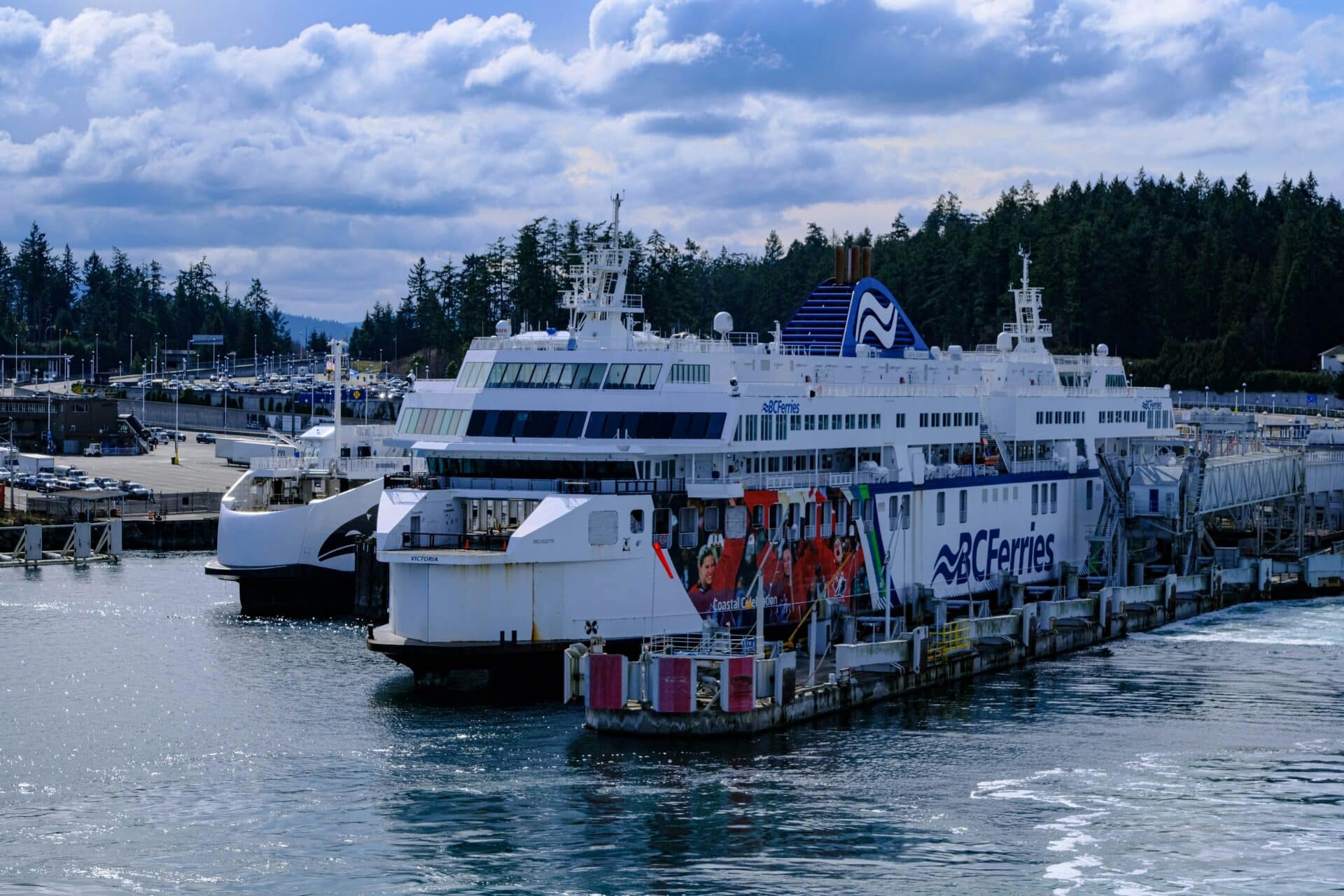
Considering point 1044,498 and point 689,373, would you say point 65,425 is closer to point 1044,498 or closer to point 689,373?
point 1044,498

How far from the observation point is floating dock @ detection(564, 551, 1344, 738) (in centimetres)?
3947

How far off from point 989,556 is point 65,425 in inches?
3028

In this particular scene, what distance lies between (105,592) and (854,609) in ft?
94.3

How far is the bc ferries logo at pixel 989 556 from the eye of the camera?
184ft

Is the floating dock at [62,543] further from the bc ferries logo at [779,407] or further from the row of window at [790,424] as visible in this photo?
the bc ferries logo at [779,407]

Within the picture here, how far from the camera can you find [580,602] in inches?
1673

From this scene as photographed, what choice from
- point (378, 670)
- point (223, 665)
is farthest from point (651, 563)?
point (223, 665)

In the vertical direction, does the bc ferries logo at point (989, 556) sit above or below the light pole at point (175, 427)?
below

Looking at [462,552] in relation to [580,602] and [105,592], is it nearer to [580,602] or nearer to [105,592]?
[580,602]

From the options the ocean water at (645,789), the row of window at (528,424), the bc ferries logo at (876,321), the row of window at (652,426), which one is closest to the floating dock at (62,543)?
the ocean water at (645,789)

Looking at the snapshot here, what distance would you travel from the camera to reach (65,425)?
118 m

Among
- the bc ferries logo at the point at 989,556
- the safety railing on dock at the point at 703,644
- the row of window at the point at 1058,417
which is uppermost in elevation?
the row of window at the point at 1058,417

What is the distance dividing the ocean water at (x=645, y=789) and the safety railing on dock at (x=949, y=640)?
3.44ft

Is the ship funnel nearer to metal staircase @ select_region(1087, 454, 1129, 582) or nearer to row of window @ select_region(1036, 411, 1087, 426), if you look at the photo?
row of window @ select_region(1036, 411, 1087, 426)
